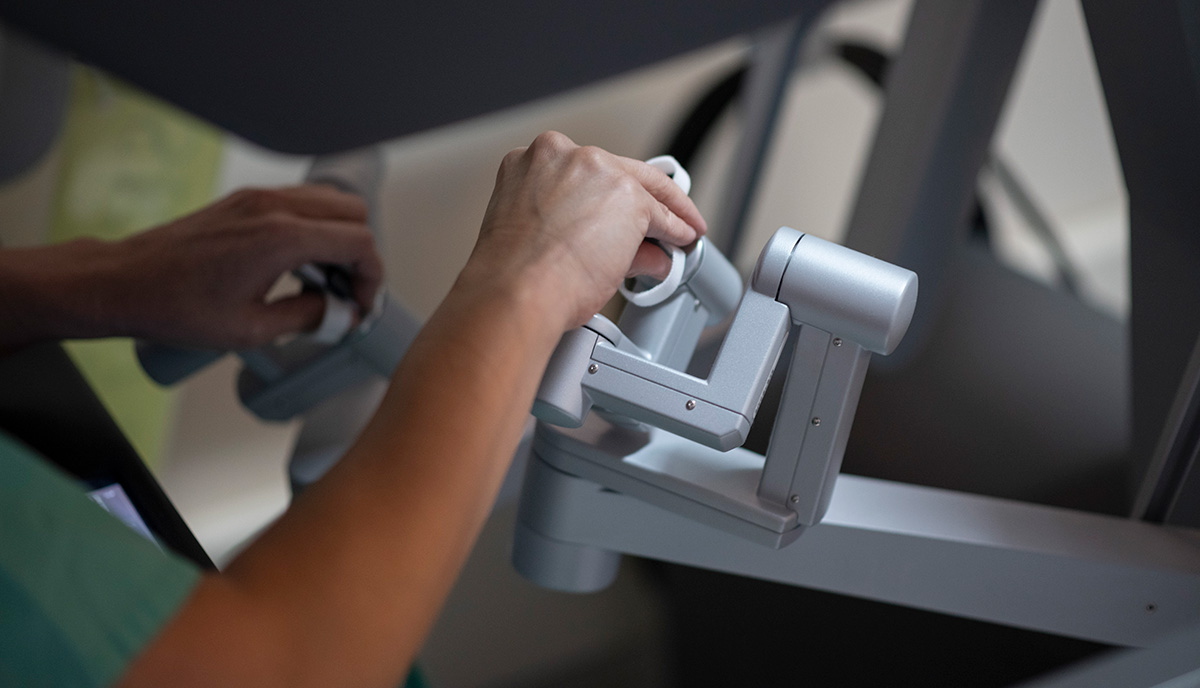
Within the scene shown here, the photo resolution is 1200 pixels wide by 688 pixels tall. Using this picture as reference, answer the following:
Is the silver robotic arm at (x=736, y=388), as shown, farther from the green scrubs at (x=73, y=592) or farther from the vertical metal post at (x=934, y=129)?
the vertical metal post at (x=934, y=129)

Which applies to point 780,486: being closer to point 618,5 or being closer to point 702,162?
point 618,5

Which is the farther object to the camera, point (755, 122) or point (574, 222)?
point (755, 122)

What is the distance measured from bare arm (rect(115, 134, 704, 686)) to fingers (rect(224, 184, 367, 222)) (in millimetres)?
313

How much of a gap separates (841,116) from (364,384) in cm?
154

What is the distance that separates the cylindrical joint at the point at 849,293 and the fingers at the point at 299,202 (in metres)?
0.39

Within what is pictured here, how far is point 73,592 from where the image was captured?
335mm

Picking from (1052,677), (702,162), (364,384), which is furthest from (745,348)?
(702,162)

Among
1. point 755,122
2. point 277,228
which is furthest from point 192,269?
point 755,122

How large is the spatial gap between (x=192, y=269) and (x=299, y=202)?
0.30 feet

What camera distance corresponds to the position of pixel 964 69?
34.0 inches

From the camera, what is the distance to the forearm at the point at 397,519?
334 mm

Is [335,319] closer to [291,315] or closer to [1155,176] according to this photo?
[291,315]

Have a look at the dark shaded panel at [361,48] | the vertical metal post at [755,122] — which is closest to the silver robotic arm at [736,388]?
the dark shaded panel at [361,48]

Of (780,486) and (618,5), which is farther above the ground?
(618,5)
